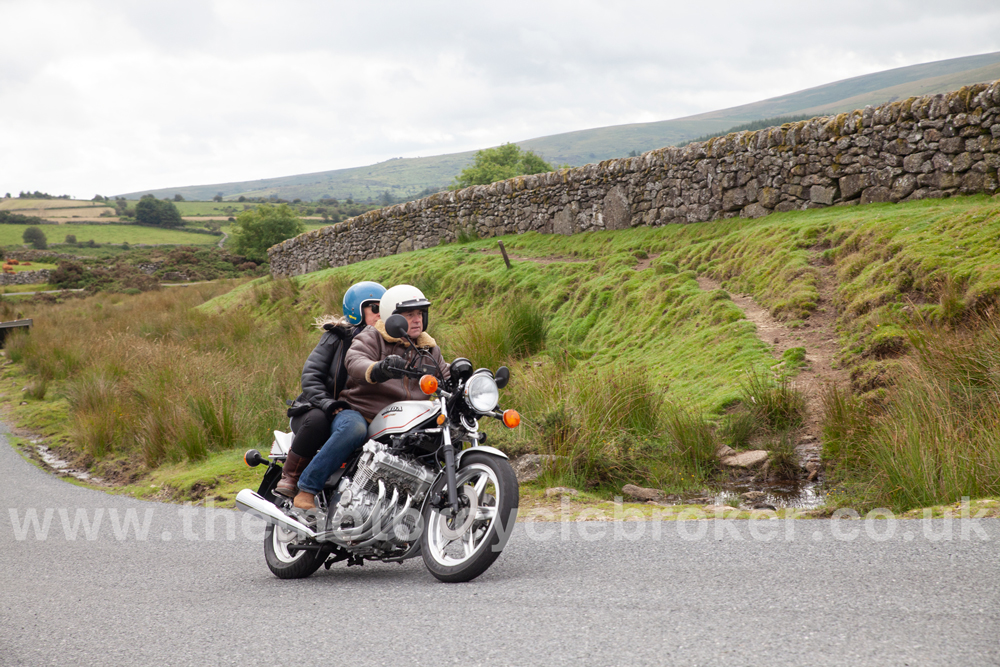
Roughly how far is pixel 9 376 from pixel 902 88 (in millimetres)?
226358

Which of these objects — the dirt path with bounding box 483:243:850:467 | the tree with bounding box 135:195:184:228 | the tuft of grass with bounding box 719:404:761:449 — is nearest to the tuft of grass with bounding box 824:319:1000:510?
the dirt path with bounding box 483:243:850:467

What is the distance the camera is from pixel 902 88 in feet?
648

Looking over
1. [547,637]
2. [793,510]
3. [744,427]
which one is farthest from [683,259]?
[547,637]

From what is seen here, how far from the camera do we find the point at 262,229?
62469 millimetres

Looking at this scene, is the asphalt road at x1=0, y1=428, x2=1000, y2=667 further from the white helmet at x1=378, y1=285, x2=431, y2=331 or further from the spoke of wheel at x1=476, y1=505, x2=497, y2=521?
the white helmet at x1=378, y1=285, x2=431, y2=331

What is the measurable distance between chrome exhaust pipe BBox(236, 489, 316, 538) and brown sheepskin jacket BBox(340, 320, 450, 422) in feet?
2.47

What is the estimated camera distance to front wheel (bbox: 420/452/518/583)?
12.3ft

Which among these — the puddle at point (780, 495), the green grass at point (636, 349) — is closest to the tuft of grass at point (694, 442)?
the green grass at point (636, 349)

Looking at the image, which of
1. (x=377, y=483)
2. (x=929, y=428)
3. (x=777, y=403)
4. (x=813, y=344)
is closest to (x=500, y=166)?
(x=813, y=344)

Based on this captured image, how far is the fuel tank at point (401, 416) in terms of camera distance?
4.14 meters

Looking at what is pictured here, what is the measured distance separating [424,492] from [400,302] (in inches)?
44.5

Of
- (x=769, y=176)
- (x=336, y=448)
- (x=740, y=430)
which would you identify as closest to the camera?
(x=336, y=448)

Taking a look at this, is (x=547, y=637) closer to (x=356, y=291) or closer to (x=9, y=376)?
(x=356, y=291)

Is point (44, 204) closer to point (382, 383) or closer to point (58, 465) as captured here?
point (58, 465)
